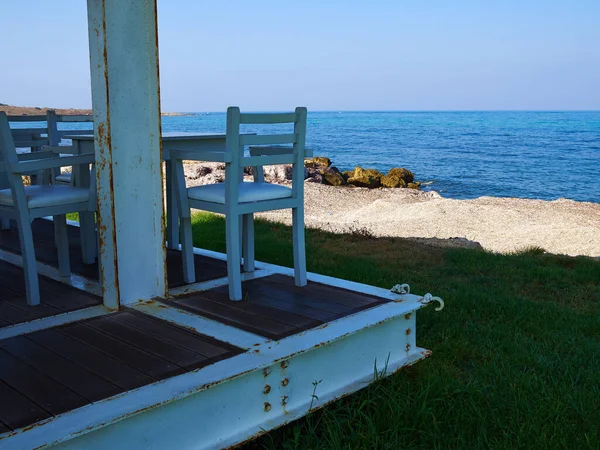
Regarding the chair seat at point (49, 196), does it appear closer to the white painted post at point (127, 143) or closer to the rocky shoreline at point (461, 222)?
the white painted post at point (127, 143)

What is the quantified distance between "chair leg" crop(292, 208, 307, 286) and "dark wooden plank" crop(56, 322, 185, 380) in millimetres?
1121

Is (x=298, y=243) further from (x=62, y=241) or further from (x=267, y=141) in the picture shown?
(x=62, y=241)

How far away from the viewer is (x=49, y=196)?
3012 millimetres

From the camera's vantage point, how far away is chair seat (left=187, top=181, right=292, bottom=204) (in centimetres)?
309

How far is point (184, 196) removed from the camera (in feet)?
10.5

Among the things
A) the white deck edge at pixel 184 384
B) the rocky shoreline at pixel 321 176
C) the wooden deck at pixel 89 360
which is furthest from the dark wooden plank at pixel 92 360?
the rocky shoreline at pixel 321 176

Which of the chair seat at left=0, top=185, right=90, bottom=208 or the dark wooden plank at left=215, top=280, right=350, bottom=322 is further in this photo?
the chair seat at left=0, top=185, right=90, bottom=208

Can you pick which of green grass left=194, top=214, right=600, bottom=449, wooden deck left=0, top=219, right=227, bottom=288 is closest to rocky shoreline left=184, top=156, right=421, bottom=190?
wooden deck left=0, top=219, right=227, bottom=288

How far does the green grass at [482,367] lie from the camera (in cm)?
237

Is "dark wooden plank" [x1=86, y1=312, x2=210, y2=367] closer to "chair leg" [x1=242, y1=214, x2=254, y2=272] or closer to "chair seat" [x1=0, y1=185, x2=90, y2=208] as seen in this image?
"chair seat" [x1=0, y1=185, x2=90, y2=208]

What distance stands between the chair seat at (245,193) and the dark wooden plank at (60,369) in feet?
3.56

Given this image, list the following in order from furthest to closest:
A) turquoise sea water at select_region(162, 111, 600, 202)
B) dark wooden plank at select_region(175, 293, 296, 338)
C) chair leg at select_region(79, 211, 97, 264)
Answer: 1. turquoise sea water at select_region(162, 111, 600, 202)
2. chair leg at select_region(79, 211, 97, 264)
3. dark wooden plank at select_region(175, 293, 296, 338)

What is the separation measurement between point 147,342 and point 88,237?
1.50m

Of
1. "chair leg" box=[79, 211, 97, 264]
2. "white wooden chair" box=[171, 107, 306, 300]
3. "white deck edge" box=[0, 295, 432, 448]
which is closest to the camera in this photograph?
"white deck edge" box=[0, 295, 432, 448]
